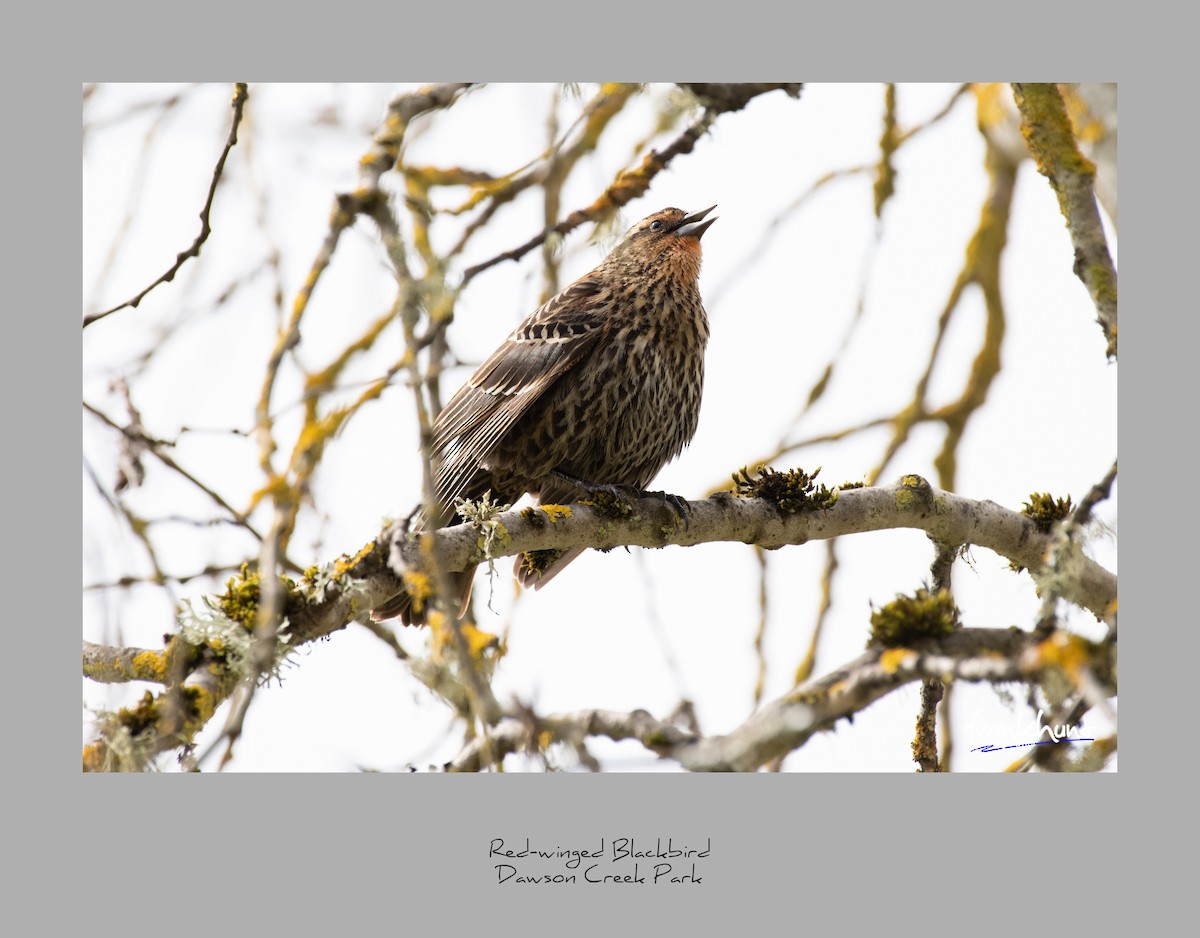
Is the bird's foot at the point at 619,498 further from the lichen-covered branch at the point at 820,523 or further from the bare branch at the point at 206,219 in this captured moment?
the bare branch at the point at 206,219

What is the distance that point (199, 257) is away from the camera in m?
3.02

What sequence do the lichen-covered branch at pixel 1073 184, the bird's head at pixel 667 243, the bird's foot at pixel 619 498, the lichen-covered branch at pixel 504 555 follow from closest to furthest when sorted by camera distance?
the lichen-covered branch at pixel 504 555 → the lichen-covered branch at pixel 1073 184 → the bird's foot at pixel 619 498 → the bird's head at pixel 667 243

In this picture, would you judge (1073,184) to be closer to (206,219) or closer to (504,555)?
(504,555)

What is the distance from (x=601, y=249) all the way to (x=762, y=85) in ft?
2.25

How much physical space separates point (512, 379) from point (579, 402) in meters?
0.24

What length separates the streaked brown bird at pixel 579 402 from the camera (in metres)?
3.54

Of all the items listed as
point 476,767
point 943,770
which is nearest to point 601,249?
point 476,767

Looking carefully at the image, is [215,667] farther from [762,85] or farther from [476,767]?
[762,85]

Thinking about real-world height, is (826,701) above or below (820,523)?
below

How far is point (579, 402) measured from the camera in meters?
3.59
